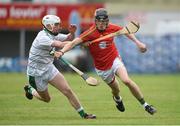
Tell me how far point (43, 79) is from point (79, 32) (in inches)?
1149

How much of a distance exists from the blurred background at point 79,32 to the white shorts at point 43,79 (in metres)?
Answer: 26.0

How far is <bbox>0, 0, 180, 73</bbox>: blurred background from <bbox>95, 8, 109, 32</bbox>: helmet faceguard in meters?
26.1

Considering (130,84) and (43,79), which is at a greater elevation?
(130,84)

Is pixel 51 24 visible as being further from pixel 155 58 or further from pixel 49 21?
pixel 155 58

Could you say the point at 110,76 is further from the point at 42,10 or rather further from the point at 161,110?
the point at 42,10

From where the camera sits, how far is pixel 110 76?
1825 cm

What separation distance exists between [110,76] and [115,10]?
40.9 meters

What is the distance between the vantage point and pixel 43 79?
58.3 ft

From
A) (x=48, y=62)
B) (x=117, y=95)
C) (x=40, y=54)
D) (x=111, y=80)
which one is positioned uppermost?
(x=40, y=54)

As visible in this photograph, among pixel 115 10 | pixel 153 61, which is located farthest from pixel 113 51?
pixel 115 10

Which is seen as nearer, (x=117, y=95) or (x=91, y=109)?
(x=117, y=95)

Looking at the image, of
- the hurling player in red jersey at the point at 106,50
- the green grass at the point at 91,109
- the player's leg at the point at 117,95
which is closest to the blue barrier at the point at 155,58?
the green grass at the point at 91,109

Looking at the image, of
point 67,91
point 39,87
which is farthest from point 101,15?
point 39,87

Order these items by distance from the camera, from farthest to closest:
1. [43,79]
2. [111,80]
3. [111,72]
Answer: [111,80], [111,72], [43,79]
